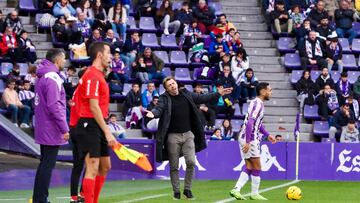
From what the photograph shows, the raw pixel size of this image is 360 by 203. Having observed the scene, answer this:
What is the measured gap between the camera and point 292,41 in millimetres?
31969

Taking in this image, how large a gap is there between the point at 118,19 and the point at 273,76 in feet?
16.6

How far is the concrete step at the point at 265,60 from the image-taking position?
103 ft

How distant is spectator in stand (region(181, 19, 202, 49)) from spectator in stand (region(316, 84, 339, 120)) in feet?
13.2

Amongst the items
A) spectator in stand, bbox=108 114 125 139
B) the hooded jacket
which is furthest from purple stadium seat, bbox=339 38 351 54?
the hooded jacket

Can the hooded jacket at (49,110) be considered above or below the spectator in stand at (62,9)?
below

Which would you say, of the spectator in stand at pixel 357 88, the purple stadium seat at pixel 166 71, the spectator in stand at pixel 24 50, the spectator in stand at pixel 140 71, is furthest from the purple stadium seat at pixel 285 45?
the spectator in stand at pixel 24 50

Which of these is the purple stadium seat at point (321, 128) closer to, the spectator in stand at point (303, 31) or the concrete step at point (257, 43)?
the spectator in stand at point (303, 31)

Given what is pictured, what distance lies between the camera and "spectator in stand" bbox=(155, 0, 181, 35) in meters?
30.6

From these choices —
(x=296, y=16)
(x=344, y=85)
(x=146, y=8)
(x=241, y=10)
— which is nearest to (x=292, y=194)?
(x=344, y=85)

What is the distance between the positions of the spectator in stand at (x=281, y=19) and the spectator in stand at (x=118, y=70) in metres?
5.86

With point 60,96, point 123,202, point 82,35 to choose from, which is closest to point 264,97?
point 123,202

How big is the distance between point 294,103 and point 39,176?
17656 mm

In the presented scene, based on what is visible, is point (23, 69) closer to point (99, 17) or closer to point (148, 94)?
point (99, 17)

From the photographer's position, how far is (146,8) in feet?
101
